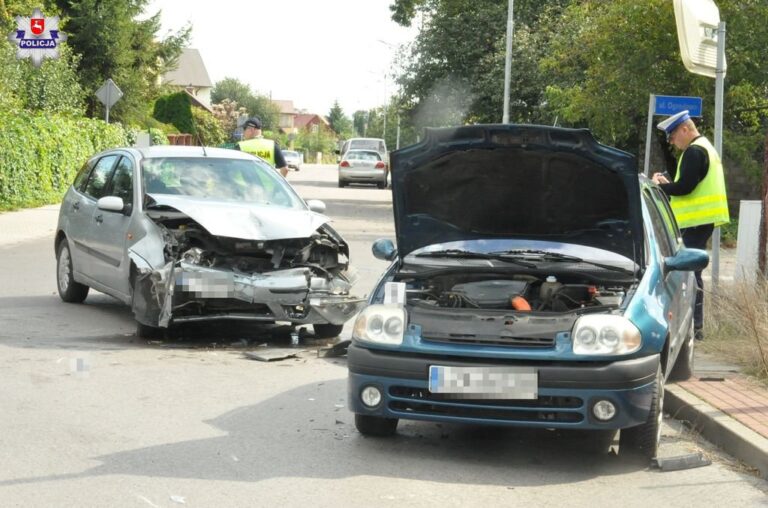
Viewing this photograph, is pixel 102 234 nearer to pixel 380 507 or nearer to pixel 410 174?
pixel 410 174

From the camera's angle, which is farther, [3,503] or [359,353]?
[359,353]

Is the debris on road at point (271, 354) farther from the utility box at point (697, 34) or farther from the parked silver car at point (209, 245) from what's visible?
the utility box at point (697, 34)

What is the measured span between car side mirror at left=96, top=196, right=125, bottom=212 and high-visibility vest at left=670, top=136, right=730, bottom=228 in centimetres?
465

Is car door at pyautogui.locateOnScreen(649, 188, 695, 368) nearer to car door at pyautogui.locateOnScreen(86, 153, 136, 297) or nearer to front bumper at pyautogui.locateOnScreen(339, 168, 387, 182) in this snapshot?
car door at pyautogui.locateOnScreen(86, 153, 136, 297)

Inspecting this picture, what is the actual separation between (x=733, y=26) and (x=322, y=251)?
1409cm

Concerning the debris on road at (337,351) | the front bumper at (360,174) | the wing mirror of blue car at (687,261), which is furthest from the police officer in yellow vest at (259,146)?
the front bumper at (360,174)

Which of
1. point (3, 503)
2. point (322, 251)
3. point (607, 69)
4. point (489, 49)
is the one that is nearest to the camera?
point (3, 503)

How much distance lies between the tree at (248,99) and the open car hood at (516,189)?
417ft

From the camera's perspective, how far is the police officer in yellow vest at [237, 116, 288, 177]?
15000 millimetres

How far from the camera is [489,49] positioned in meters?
43.4

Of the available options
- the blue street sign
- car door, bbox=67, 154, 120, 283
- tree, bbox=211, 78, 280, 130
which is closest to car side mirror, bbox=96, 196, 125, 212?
car door, bbox=67, 154, 120, 283

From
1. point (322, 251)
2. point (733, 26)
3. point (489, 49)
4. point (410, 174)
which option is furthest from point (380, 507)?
point (489, 49)

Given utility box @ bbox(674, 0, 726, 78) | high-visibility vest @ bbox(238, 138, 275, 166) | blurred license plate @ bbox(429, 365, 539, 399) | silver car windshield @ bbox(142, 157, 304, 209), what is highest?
utility box @ bbox(674, 0, 726, 78)

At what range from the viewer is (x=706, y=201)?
33.7 ft
